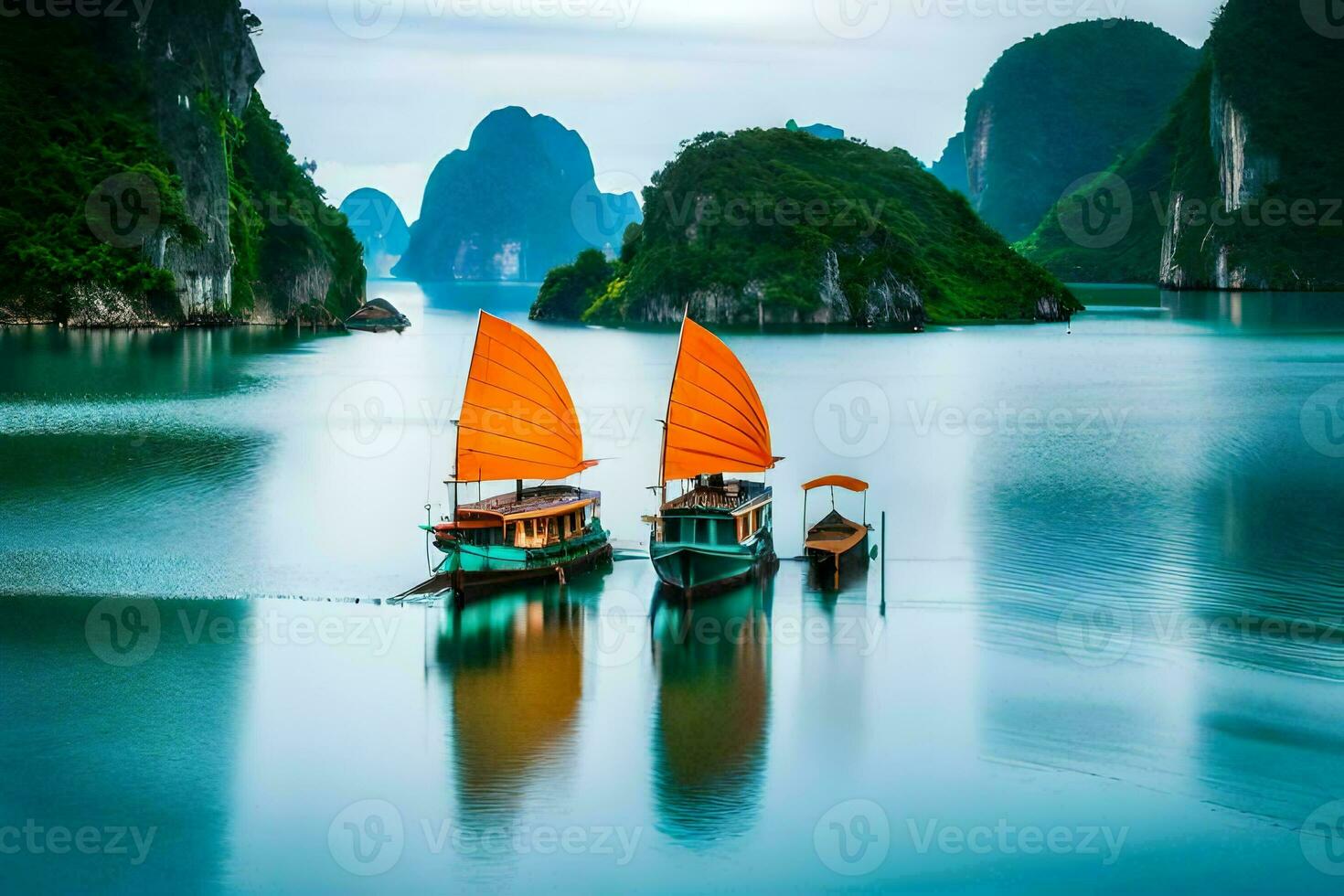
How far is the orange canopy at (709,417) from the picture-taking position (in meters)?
29.6

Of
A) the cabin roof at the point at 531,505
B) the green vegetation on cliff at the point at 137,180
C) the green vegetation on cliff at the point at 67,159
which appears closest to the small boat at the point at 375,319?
the green vegetation on cliff at the point at 137,180

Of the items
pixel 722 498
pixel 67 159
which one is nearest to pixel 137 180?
pixel 67 159

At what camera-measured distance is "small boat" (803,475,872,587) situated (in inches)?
1196

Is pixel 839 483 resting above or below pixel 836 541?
above

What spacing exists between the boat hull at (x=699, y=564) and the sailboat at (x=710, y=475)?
0.06ft

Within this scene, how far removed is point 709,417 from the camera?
3045 centimetres

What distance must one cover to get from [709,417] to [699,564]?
12.1 ft

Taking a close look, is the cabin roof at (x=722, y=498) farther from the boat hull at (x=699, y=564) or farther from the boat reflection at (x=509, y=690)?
the boat reflection at (x=509, y=690)

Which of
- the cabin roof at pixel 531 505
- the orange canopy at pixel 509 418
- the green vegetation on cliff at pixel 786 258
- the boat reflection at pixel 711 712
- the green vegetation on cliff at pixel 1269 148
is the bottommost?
the boat reflection at pixel 711 712

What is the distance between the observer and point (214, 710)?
22.3m

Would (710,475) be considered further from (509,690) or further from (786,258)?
(786,258)

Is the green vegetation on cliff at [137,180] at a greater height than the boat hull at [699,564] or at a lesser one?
greater

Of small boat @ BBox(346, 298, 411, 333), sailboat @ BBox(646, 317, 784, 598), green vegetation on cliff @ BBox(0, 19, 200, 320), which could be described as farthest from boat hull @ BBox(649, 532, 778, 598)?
small boat @ BBox(346, 298, 411, 333)

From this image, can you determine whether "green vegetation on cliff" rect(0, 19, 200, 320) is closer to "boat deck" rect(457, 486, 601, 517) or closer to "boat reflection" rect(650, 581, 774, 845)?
"boat deck" rect(457, 486, 601, 517)
